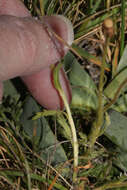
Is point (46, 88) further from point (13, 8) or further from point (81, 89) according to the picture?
point (13, 8)

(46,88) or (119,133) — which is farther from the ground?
(46,88)

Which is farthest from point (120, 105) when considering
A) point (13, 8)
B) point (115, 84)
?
point (13, 8)

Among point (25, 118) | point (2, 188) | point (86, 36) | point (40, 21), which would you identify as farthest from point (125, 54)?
point (2, 188)

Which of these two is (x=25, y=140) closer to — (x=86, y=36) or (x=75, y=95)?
(x=75, y=95)

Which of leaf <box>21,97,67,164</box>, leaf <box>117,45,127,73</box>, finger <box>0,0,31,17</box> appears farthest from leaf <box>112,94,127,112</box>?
finger <box>0,0,31,17</box>

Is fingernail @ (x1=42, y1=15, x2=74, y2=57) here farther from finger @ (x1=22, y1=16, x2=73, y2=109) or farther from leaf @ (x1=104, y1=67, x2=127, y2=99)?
leaf @ (x1=104, y1=67, x2=127, y2=99)
